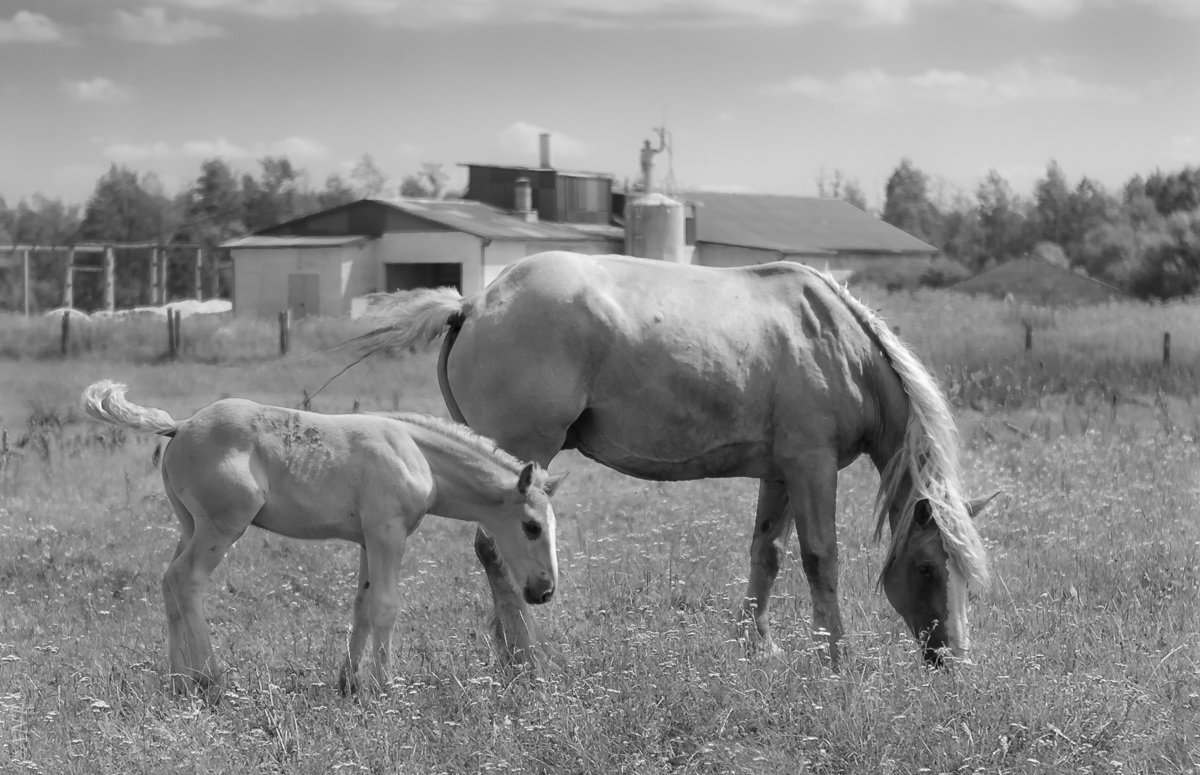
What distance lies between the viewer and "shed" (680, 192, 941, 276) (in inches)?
1962

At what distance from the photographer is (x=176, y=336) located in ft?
98.0

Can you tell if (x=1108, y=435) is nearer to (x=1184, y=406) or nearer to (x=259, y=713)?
(x=1184, y=406)

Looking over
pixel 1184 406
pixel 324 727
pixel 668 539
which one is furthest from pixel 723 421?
pixel 1184 406

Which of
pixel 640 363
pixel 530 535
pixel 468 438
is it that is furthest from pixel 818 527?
pixel 468 438

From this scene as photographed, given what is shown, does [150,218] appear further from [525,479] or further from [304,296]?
[525,479]

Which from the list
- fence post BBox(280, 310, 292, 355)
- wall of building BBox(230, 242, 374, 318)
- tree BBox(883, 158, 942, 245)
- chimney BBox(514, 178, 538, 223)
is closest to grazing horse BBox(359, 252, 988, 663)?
fence post BBox(280, 310, 292, 355)

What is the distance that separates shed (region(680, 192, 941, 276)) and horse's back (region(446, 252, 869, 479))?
41.8 metres

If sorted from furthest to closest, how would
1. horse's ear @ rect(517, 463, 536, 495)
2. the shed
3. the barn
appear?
1. the shed
2. the barn
3. horse's ear @ rect(517, 463, 536, 495)

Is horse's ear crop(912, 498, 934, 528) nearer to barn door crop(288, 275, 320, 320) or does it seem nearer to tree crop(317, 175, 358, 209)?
barn door crop(288, 275, 320, 320)

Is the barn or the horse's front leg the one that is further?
the barn

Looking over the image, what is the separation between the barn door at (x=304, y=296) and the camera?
141 feet

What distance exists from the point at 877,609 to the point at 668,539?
2.54m

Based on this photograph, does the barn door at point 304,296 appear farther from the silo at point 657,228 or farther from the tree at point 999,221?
the tree at point 999,221

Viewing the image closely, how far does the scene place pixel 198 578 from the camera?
584 cm
